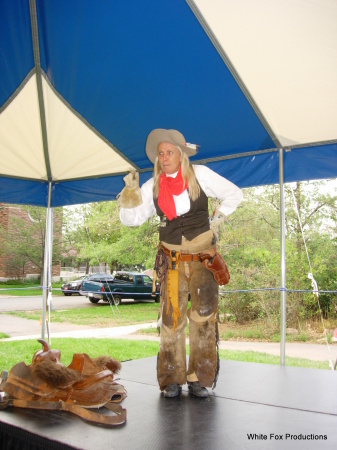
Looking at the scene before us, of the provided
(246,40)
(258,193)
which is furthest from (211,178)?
(258,193)

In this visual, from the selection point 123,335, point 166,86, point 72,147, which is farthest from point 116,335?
point 166,86

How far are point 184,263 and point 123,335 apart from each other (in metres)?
6.50

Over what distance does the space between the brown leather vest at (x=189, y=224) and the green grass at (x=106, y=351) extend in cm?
372

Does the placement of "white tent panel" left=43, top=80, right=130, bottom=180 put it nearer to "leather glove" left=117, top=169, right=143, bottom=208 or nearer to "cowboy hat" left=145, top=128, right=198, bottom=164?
"cowboy hat" left=145, top=128, right=198, bottom=164

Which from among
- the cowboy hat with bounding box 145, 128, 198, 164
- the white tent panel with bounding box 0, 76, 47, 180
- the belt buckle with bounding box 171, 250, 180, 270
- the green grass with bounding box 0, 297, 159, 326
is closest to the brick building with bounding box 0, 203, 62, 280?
the green grass with bounding box 0, 297, 159, 326

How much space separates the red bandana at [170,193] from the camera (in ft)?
8.23

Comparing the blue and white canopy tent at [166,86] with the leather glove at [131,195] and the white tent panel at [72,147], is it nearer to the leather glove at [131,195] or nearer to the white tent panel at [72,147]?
the white tent panel at [72,147]

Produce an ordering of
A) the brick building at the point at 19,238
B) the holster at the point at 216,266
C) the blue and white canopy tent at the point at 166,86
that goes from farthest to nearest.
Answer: the brick building at the point at 19,238 < the blue and white canopy tent at the point at 166,86 < the holster at the point at 216,266

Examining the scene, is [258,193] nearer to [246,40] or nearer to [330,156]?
[330,156]

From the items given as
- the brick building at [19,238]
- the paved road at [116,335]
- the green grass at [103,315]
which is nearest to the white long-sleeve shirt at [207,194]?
the paved road at [116,335]

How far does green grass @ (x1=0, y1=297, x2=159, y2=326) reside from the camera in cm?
1046

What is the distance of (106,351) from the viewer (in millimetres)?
6465

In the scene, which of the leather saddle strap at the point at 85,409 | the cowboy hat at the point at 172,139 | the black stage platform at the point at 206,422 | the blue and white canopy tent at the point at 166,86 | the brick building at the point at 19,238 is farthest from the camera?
the brick building at the point at 19,238

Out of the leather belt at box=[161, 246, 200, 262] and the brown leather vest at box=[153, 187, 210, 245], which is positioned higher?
the brown leather vest at box=[153, 187, 210, 245]
